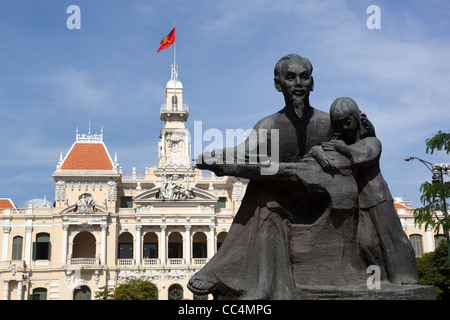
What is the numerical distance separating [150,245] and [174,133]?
1089 centimetres

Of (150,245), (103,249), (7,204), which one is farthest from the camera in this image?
(7,204)

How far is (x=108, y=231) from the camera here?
140 feet

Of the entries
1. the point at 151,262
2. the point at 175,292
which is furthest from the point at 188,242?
the point at 175,292

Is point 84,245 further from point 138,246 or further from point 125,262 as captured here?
point 138,246

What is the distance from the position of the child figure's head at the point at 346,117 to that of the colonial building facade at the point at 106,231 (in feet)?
125

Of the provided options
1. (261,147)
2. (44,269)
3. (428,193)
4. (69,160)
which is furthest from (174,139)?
(261,147)

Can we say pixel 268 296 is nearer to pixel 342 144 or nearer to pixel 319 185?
pixel 319 185

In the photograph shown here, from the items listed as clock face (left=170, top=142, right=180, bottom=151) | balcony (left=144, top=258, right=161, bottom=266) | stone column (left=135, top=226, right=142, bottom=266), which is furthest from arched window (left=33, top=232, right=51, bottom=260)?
clock face (left=170, top=142, right=180, bottom=151)

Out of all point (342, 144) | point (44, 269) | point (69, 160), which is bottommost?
point (44, 269)

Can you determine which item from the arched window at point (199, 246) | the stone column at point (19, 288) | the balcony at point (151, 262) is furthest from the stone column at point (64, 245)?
the arched window at point (199, 246)

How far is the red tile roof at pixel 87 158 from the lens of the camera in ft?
148

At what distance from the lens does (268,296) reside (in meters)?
3.60

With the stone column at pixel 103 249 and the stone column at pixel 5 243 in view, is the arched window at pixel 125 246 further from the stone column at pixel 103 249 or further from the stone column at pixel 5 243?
the stone column at pixel 5 243

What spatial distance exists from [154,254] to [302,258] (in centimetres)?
4183
